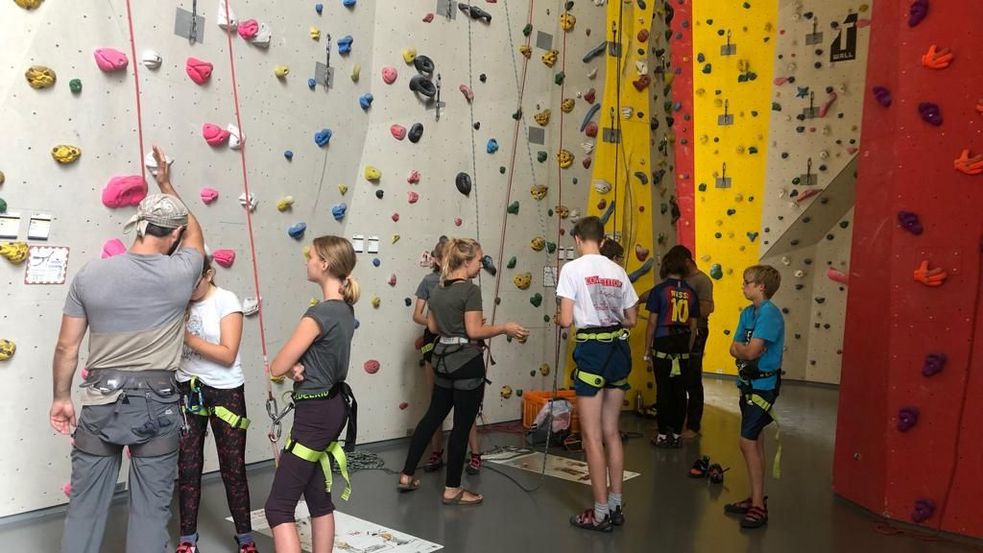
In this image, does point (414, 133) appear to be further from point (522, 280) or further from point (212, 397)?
point (212, 397)

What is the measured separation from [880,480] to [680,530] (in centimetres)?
108

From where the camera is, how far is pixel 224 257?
3.84 m

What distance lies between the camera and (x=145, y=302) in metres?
2.12

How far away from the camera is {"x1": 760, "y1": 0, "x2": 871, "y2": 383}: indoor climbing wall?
837cm

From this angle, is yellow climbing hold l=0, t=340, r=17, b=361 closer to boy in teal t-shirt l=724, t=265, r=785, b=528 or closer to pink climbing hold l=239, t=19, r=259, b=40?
pink climbing hold l=239, t=19, r=259, b=40

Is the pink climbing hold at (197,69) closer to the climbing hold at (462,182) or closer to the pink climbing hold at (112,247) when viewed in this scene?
the pink climbing hold at (112,247)

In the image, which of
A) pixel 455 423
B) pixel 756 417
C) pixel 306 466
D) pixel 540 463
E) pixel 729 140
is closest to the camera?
pixel 306 466

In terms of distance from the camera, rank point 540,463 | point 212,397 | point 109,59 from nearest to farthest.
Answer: point 212,397 < point 109,59 < point 540,463

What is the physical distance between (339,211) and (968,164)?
3.24 meters

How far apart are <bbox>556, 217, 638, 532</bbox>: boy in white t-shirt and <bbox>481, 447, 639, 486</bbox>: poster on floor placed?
34.4 inches

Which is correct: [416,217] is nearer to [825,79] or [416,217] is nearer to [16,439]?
[16,439]

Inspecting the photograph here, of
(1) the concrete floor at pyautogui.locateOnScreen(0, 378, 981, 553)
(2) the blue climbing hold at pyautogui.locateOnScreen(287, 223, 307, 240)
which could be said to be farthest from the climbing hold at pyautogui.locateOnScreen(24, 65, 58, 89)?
(1) the concrete floor at pyautogui.locateOnScreen(0, 378, 981, 553)

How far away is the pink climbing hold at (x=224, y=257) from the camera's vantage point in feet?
12.6

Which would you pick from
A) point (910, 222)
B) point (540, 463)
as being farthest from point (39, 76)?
point (910, 222)
